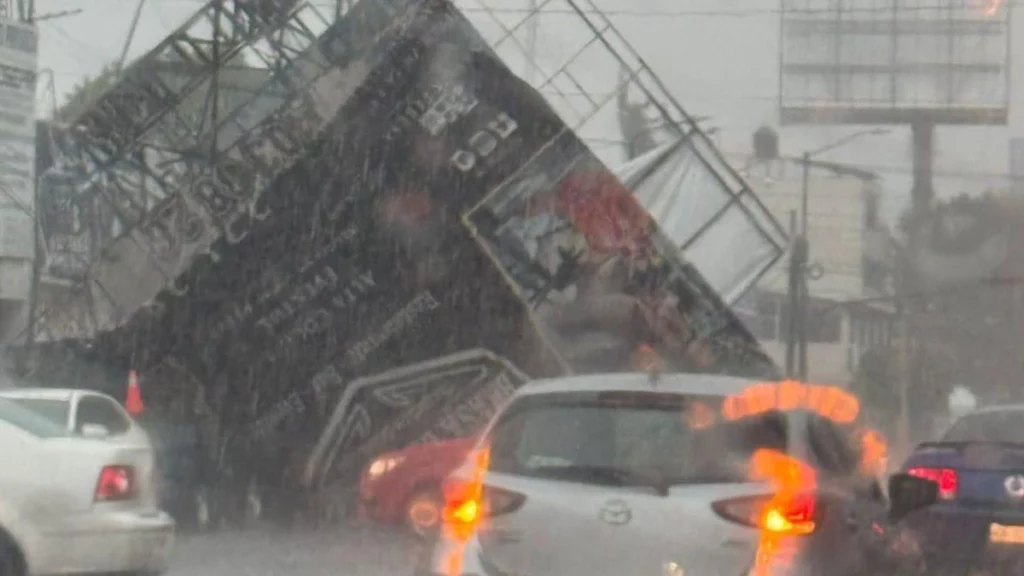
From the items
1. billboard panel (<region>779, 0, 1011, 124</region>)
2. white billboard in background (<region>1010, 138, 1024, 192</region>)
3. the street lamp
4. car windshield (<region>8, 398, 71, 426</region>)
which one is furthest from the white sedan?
white billboard in background (<region>1010, 138, 1024, 192</region>)

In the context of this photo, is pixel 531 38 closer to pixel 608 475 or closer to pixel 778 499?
Result: pixel 608 475

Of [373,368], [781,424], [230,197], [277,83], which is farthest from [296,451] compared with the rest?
[781,424]

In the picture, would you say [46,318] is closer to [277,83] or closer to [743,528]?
[277,83]

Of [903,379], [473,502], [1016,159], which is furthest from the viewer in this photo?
[903,379]

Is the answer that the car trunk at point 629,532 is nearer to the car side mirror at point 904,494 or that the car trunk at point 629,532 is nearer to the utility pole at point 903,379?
the car side mirror at point 904,494

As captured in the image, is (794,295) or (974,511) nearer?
(974,511)

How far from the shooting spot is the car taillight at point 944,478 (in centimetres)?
1030

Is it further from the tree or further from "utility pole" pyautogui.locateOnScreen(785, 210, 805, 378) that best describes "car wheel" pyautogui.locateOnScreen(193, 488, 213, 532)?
the tree

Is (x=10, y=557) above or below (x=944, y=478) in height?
below

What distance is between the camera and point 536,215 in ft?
45.6

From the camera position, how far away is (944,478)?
1035 cm

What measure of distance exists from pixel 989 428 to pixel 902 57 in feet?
61.2

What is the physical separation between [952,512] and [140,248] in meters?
7.56

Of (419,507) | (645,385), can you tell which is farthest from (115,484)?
(419,507)
